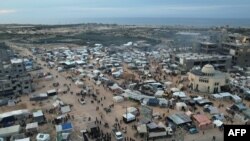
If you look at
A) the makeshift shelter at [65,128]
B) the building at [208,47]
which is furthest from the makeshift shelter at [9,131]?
the building at [208,47]


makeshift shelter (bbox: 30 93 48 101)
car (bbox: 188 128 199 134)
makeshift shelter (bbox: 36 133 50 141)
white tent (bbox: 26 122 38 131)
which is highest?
makeshift shelter (bbox: 30 93 48 101)

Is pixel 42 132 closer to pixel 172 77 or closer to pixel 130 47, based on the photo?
pixel 172 77

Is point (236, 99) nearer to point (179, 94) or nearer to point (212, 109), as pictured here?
point (212, 109)

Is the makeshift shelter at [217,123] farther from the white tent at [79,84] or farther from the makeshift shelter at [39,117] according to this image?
the white tent at [79,84]

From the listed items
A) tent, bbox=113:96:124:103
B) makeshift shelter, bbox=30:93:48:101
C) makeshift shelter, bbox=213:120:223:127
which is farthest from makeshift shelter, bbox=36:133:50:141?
makeshift shelter, bbox=213:120:223:127

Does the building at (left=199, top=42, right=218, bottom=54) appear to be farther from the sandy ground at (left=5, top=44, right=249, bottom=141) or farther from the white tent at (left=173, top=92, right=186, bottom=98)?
the white tent at (left=173, top=92, right=186, bottom=98)

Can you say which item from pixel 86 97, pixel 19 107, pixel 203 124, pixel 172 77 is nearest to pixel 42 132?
pixel 19 107
